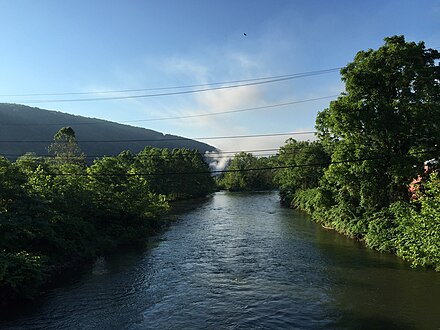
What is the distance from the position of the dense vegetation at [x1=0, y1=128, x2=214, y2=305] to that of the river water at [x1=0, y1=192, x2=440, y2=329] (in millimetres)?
1618

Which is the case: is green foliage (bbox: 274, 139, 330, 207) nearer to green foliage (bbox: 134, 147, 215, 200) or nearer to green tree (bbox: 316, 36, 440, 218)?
green foliage (bbox: 134, 147, 215, 200)

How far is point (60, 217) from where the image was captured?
2180 centimetres

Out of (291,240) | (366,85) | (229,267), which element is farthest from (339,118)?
(229,267)

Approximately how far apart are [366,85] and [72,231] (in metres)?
22.9

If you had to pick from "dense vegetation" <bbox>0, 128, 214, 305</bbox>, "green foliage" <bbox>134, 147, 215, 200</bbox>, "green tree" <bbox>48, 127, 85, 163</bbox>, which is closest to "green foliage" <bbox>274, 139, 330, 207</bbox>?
"green foliage" <bbox>134, 147, 215, 200</bbox>

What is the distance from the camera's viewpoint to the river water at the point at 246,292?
1364 centimetres

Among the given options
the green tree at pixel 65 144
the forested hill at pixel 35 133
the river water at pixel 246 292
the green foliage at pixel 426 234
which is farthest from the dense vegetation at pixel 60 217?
the forested hill at pixel 35 133

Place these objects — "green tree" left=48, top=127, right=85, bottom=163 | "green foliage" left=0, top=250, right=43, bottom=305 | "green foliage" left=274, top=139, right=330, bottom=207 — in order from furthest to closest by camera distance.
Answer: "green tree" left=48, top=127, right=85, bottom=163, "green foliage" left=274, top=139, right=330, bottom=207, "green foliage" left=0, top=250, right=43, bottom=305

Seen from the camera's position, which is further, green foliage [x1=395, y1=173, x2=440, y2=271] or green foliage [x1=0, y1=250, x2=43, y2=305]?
green foliage [x1=395, y1=173, x2=440, y2=271]

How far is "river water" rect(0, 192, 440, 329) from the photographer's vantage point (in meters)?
13.6

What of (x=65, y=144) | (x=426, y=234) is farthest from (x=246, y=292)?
(x=65, y=144)

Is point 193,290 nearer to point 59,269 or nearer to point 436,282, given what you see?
point 59,269

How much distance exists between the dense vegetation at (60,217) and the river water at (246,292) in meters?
1.62

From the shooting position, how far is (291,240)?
29.2 meters
